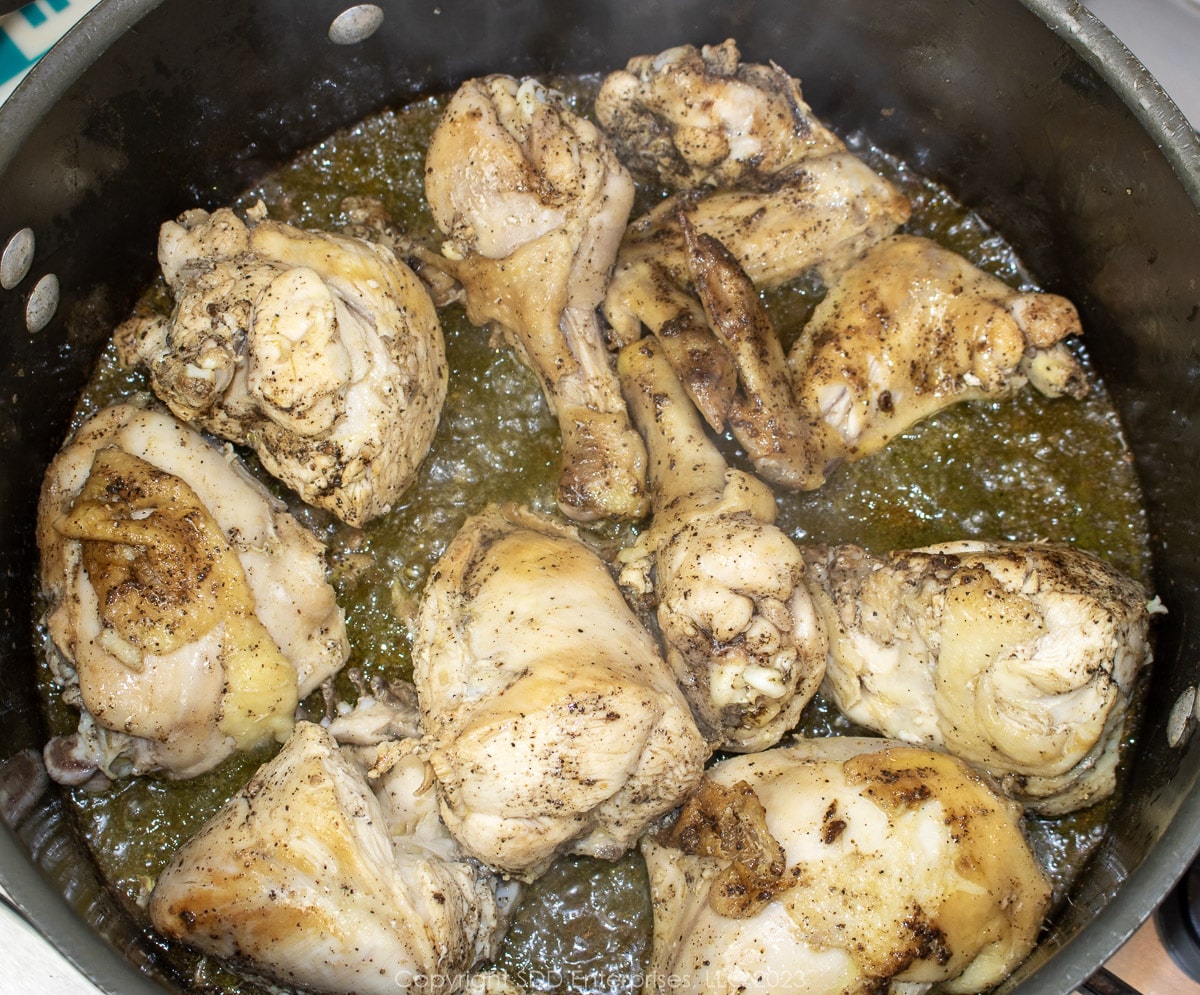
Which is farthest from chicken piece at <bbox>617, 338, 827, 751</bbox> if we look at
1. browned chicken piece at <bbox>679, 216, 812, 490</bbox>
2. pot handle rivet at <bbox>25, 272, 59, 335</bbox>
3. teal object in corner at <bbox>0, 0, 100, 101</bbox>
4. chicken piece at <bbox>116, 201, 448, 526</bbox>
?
teal object in corner at <bbox>0, 0, 100, 101</bbox>

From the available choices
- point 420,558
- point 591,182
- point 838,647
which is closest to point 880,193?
point 591,182

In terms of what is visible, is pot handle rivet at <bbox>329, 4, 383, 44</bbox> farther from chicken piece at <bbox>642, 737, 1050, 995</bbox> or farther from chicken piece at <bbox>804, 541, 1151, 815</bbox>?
chicken piece at <bbox>642, 737, 1050, 995</bbox>

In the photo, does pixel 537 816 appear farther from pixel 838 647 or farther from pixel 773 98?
pixel 773 98

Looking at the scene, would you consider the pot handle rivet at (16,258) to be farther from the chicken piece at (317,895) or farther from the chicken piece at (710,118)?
the chicken piece at (710,118)

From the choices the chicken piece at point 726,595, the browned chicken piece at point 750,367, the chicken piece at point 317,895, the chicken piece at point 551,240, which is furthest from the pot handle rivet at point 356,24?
the chicken piece at point 317,895

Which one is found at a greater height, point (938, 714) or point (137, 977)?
Result: point (137, 977)

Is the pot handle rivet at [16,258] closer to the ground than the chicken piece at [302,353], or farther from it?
farther from it

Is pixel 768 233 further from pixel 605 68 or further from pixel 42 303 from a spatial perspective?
pixel 42 303

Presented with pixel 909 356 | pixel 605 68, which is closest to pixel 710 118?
pixel 605 68
